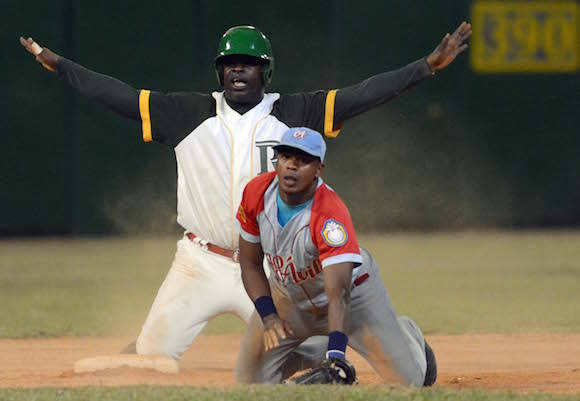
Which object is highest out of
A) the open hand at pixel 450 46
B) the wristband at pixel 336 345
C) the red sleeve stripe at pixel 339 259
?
the open hand at pixel 450 46

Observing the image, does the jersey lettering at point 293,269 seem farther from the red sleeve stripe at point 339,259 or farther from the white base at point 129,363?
the white base at point 129,363

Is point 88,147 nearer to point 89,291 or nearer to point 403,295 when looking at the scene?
point 89,291

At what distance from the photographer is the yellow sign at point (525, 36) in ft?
47.1

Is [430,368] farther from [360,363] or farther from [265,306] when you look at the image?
[360,363]

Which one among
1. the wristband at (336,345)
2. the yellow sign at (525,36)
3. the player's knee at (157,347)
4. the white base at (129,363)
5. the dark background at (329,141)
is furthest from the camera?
the yellow sign at (525,36)

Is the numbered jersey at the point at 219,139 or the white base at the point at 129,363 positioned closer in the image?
the white base at the point at 129,363

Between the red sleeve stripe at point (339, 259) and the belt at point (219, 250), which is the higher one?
the red sleeve stripe at point (339, 259)

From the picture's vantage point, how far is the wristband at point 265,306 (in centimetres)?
529

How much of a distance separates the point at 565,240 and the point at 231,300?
8940 millimetres

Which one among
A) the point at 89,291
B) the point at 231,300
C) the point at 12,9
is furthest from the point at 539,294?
the point at 12,9

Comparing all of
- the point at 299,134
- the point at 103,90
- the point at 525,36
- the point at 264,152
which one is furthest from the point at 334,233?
the point at 525,36

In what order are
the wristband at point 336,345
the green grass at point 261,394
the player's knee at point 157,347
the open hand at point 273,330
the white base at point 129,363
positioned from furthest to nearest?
the player's knee at point 157,347 → the white base at point 129,363 → the open hand at point 273,330 → the wristband at point 336,345 → the green grass at point 261,394

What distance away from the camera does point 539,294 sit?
10.3m

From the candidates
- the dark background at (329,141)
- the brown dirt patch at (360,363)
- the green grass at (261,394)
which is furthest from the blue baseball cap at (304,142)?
the dark background at (329,141)
